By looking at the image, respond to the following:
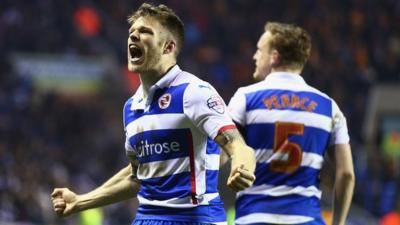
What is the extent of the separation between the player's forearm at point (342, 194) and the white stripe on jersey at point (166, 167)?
1207 millimetres

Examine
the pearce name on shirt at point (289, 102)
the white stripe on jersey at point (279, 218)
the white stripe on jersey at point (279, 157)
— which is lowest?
the white stripe on jersey at point (279, 218)

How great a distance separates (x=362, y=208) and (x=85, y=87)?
5.15 metres

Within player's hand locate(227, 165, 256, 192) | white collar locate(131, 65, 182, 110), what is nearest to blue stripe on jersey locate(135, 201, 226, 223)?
white collar locate(131, 65, 182, 110)

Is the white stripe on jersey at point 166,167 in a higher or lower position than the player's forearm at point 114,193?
higher

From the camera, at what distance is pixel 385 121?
19.5m

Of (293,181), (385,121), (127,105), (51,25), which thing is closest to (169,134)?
(127,105)

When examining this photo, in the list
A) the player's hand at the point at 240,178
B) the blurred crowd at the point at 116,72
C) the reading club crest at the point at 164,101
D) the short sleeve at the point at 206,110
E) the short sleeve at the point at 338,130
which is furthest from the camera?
the blurred crowd at the point at 116,72

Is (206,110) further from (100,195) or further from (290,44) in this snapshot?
(290,44)

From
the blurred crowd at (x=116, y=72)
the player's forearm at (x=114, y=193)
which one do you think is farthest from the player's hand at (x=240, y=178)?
the blurred crowd at (x=116, y=72)

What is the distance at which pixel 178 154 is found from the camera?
4.22m

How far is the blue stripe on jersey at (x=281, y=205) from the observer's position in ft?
16.8

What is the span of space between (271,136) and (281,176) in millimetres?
205

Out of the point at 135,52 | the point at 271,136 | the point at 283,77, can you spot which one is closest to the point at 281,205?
the point at 271,136

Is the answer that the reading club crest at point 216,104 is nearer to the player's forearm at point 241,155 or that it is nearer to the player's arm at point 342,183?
the player's forearm at point 241,155
